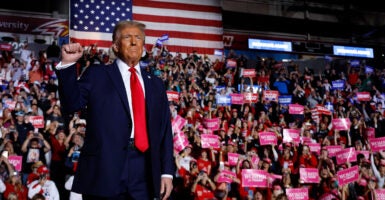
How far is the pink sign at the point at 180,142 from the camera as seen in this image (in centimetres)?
777

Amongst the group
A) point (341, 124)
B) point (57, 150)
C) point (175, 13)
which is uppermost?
point (175, 13)

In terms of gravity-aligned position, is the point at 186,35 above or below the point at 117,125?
above

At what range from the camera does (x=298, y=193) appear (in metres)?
7.35

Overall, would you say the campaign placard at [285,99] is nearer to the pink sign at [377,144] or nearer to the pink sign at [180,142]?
the pink sign at [377,144]

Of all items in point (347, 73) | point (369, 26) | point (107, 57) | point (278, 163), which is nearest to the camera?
point (278, 163)

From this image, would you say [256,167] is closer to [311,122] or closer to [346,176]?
[346,176]

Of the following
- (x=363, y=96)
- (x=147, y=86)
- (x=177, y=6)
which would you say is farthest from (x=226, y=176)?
(x=177, y=6)

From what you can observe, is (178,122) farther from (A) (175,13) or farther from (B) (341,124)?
(A) (175,13)

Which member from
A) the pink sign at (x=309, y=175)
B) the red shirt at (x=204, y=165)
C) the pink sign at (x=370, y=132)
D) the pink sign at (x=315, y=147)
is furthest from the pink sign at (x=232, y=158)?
the pink sign at (x=370, y=132)

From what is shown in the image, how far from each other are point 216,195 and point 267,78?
20.5ft

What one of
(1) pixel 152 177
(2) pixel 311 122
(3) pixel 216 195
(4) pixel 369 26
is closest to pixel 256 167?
(3) pixel 216 195

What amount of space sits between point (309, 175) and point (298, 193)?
2.35 ft

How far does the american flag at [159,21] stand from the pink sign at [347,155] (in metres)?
7.83

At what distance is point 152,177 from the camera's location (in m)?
1.99
